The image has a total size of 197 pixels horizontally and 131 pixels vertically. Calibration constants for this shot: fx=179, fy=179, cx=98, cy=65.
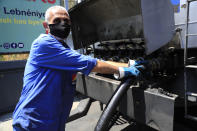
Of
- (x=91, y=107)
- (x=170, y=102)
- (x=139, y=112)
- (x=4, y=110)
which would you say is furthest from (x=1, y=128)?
(x=170, y=102)

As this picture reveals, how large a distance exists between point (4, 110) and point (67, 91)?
117 inches

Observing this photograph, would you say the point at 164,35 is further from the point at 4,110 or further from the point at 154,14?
the point at 4,110

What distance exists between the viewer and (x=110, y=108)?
5.57 ft

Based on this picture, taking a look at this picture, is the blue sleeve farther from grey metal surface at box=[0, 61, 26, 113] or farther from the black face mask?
grey metal surface at box=[0, 61, 26, 113]

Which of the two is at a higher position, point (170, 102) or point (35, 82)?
point (35, 82)

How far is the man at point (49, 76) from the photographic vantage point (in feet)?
4.89

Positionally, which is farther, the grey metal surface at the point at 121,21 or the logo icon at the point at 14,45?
the logo icon at the point at 14,45

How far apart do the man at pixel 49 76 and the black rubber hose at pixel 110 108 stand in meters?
0.25

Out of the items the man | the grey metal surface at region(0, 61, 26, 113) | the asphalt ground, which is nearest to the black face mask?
the man

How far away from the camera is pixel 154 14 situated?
1.94 meters

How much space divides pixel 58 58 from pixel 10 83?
9.89 feet

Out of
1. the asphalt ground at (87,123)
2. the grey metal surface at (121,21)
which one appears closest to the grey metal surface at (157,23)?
the grey metal surface at (121,21)

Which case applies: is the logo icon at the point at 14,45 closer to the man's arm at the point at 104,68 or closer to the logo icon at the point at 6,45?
the logo icon at the point at 6,45

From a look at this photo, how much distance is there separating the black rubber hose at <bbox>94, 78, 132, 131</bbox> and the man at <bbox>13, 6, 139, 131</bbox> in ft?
0.80
